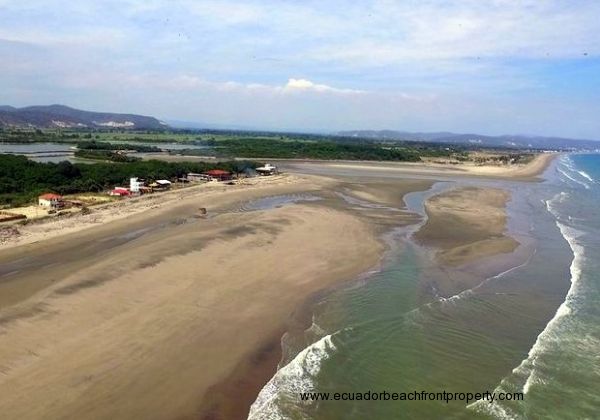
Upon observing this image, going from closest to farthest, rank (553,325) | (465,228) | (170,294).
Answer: (553,325) < (170,294) < (465,228)

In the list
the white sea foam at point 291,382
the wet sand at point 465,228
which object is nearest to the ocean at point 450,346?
the white sea foam at point 291,382

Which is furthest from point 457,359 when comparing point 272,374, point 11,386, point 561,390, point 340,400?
point 11,386

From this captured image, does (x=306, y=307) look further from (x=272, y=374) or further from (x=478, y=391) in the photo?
(x=478, y=391)

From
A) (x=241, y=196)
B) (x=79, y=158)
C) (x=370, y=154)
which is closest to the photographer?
(x=241, y=196)

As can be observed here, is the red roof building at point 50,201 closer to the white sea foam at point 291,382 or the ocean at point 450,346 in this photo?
the ocean at point 450,346

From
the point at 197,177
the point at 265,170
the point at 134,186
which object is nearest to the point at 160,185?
the point at 134,186

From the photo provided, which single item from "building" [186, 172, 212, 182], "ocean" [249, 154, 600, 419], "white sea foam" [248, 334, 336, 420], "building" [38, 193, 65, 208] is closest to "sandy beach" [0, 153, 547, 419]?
"white sea foam" [248, 334, 336, 420]

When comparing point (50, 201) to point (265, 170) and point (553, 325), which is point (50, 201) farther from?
point (265, 170)
